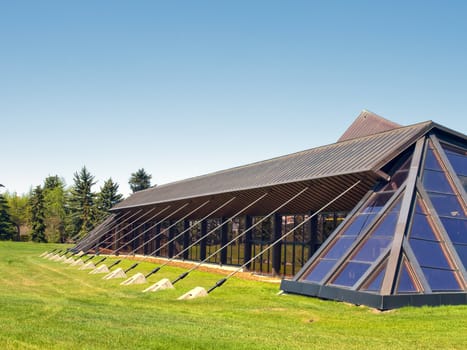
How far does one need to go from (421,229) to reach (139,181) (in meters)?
85.5

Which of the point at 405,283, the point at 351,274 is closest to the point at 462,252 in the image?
the point at 405,283

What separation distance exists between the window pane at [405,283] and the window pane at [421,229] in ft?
5.43

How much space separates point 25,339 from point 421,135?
16.3 m

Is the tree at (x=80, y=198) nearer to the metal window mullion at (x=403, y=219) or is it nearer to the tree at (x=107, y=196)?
the tree at (x=107, y=196)

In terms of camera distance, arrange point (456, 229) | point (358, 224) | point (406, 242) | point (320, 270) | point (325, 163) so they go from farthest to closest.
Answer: point (325, 163) < point (358, 224) < point (320, 270) < point (456, 229) < point (406, 242)

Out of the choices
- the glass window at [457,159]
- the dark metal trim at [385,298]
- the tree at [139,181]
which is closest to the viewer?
the dark metal trim at [385,298]

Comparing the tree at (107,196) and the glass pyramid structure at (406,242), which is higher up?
the tree at (107,196)

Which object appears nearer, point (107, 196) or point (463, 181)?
point (463, 181)

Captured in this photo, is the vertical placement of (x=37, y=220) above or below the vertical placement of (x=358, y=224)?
above

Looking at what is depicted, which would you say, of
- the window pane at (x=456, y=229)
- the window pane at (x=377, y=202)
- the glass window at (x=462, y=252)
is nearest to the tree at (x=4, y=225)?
the window pane at (x=377, y=202)

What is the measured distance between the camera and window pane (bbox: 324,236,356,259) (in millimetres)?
19656

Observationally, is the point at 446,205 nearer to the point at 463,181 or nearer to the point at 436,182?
the point at 436,182

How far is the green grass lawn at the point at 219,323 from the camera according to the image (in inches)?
441

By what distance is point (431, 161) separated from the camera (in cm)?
2108
